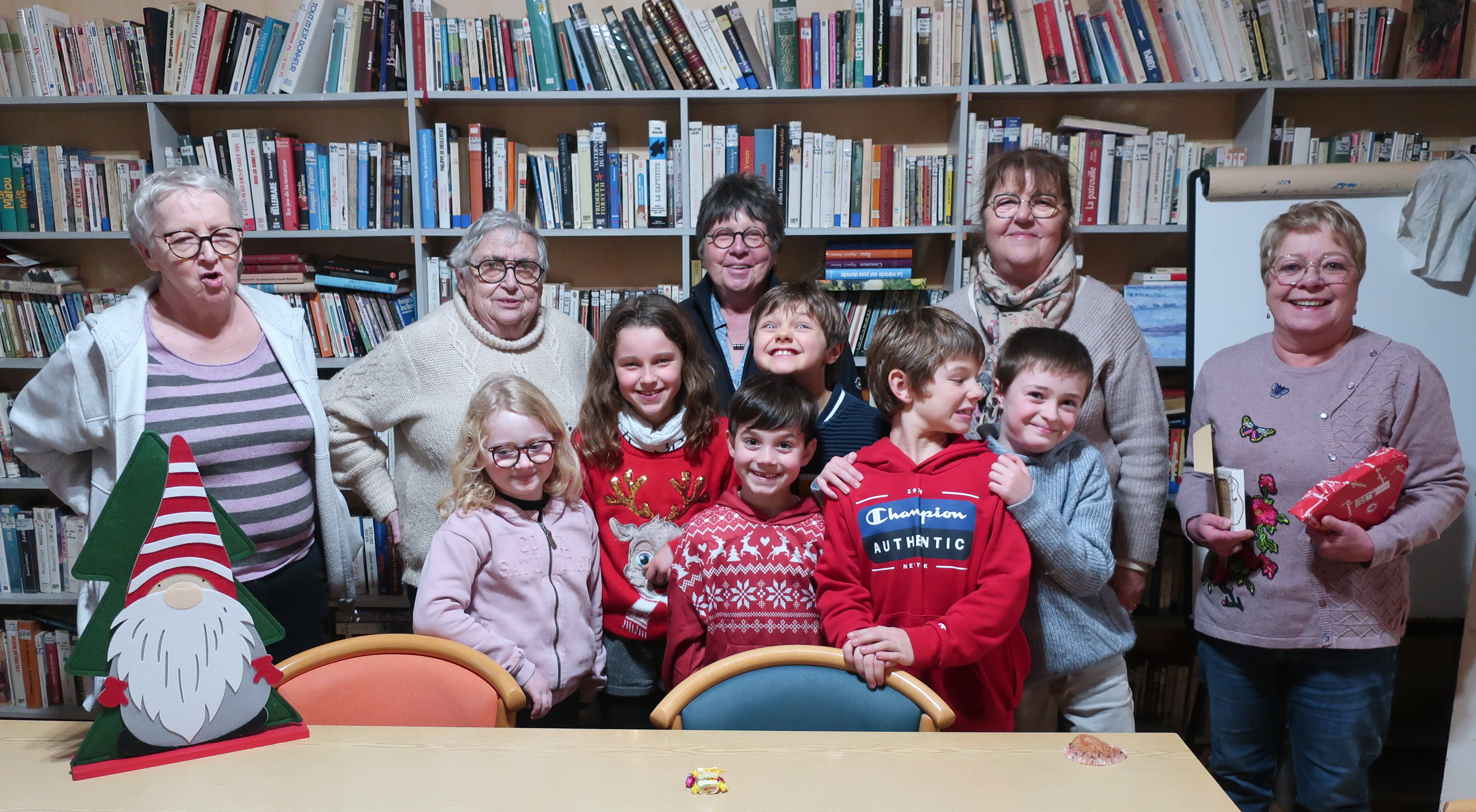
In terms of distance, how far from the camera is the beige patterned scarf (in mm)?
1930

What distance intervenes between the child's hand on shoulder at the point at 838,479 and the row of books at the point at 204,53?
2194 millimetres

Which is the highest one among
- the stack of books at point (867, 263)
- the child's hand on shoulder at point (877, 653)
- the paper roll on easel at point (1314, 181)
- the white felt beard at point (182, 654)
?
the paper roll on easel at point (1314, 181)

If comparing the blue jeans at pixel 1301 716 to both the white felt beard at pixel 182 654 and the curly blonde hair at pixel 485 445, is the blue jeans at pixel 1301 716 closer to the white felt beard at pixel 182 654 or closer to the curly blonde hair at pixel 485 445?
the curly blonde hair at pixel 485 445

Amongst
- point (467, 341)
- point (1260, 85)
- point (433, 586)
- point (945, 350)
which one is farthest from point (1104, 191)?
point (433, 586)

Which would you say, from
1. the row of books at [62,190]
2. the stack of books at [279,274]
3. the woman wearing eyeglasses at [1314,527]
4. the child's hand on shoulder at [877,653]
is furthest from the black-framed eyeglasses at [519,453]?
the row of books at [62,190]

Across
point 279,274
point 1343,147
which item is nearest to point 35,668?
point 279,274

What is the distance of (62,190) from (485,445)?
2412mm

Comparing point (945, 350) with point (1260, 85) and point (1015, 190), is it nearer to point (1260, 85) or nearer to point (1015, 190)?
point (1015, 190)

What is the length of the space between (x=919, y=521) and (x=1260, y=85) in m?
2.24

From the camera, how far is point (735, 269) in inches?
83.3

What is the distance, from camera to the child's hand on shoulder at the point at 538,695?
1595mm

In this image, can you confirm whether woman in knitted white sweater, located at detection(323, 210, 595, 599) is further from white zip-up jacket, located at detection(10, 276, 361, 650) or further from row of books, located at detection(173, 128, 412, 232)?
row of books, located at detection(173, 128, 412, 232)

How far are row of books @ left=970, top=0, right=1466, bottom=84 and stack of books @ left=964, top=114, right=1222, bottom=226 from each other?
6.5 inches

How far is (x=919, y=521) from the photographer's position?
158cm
